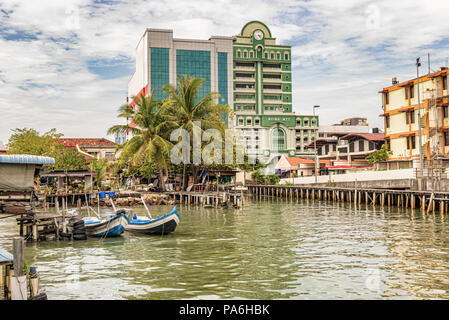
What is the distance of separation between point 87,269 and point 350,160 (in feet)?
177

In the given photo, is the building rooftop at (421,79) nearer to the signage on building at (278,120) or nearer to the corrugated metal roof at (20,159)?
the corrugated metal roof at (20,159)

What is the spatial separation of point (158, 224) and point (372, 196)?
26020 mm

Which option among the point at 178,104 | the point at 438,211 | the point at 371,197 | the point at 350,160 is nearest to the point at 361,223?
the point at 438,211

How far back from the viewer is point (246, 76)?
4350 inches

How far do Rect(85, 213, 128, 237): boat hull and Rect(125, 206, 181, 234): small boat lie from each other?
2.42ft

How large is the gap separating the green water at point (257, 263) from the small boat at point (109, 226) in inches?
22.1

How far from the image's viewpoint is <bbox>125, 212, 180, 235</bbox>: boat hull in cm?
2214

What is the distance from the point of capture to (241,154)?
182 ft

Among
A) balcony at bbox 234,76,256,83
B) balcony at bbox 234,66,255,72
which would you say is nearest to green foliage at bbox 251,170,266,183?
balcony at bbox 234,76,256,83

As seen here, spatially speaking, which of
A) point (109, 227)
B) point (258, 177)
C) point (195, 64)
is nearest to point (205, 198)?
point (258, 177)

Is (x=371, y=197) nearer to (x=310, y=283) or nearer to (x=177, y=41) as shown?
(x=310, y=283)

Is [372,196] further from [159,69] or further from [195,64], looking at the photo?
[195,64]

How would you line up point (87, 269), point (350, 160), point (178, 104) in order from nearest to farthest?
point (87, 269), point (178, 104), point (350, 160)
